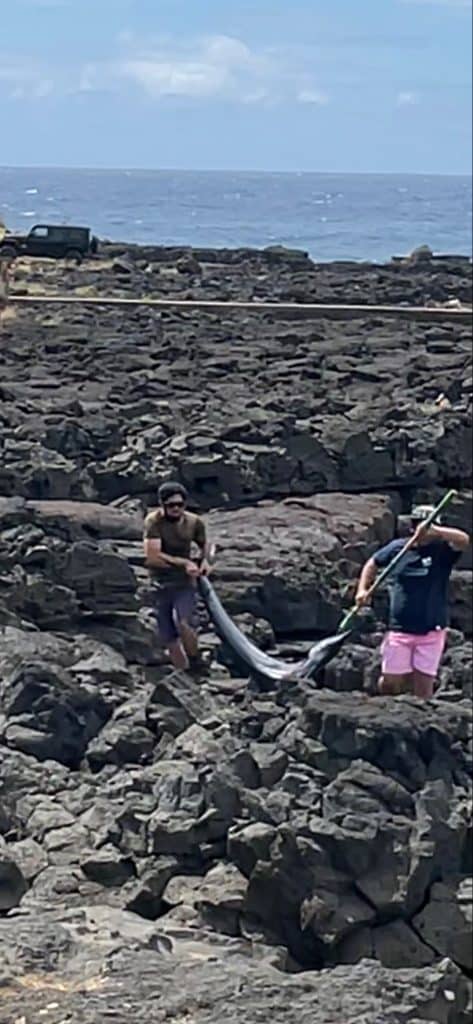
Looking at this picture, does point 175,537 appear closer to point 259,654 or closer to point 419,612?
point 259,654

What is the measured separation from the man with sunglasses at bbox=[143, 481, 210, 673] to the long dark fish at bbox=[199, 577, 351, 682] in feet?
0.28

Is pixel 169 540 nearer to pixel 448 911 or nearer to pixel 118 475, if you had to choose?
pixel 448 911

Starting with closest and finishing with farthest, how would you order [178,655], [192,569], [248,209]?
[192,569] < [178,655] < [248,209]

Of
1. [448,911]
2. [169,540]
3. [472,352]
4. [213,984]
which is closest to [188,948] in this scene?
[213,984]

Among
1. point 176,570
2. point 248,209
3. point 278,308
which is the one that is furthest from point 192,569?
point 248,209

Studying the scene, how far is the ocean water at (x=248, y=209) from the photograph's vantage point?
3.51 meters

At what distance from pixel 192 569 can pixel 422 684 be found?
3.59 ft

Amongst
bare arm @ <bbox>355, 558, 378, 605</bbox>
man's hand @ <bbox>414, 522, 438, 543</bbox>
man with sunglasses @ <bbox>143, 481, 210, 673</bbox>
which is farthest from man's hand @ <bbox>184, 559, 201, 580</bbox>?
man's hand @ <bbox>414, 522, 438, 543</bbox>

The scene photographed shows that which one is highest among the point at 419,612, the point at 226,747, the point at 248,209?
the point at 248,209

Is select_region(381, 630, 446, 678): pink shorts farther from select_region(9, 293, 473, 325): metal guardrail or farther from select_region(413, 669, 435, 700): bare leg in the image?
select_region(9, 293, 473, 325): metal guardrail

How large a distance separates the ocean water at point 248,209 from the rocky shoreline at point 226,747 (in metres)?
1.35

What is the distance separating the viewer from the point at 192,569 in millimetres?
7336

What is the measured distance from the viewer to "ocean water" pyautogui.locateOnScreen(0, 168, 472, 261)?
3.51 metres

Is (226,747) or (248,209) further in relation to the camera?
(248,209)
